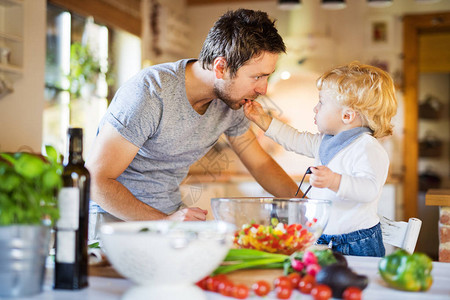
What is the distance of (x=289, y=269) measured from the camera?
102cm

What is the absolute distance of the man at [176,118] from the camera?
1767mm

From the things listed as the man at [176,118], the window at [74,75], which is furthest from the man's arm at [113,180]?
the window at [74,75]

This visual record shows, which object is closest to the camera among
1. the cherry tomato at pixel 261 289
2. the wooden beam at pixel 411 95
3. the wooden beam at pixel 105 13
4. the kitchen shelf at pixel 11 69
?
the cherry tomato at pixel 261 289

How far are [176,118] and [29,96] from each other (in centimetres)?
212

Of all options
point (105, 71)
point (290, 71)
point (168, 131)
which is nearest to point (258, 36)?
point (168, 131)

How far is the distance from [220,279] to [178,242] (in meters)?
0.19

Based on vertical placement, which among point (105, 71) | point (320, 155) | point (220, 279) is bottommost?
point (220, 279)

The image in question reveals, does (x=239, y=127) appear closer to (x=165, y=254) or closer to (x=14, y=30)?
(x=165, y=254)

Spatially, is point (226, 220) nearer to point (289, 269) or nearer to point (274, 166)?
point (289, 269)

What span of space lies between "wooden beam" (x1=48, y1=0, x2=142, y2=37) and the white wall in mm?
253

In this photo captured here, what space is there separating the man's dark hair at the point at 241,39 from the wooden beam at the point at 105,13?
2.33 metres

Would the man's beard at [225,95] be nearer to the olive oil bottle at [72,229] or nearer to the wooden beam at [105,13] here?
the olive oil bottle at [72,229]

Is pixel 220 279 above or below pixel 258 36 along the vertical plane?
below

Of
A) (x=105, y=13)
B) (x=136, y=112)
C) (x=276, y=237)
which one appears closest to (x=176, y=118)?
(x=136, y=112)
